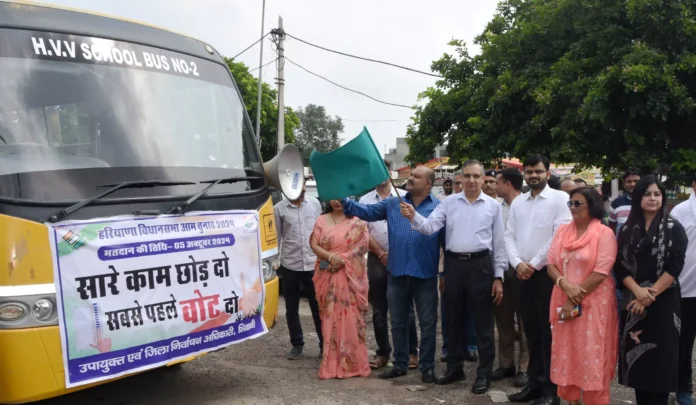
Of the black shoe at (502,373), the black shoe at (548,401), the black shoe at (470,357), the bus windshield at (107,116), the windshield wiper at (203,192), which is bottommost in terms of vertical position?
the black shoe at (470,357)

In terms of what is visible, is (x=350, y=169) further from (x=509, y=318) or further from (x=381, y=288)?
(x=509, y=318)

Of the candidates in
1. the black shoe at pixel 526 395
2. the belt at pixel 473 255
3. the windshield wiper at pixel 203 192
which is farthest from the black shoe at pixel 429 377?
the windshield wiper at pixel 203 192

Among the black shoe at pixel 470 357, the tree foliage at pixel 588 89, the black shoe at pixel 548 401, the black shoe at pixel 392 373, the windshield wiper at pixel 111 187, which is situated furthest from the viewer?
the tree foliage at pixel 588 89

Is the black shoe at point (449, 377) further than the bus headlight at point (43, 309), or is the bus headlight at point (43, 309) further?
the black shoe at point (449, 377)

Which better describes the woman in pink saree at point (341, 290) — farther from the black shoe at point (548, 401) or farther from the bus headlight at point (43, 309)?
the bus headlight at point (43, 309)

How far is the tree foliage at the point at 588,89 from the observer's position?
11203mm

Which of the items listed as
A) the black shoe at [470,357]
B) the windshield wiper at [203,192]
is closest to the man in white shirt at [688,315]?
the black shoe at [470,357]

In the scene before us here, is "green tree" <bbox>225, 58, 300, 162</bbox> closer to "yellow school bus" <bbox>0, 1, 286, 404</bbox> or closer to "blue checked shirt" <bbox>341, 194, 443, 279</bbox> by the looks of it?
"blue checked shirt" <bbox>341, 194, 443, 279</bbox>

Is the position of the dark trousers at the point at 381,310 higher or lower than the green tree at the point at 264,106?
lower

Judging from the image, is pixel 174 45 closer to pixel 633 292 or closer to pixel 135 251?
pixel 135 251

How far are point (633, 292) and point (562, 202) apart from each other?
1050 mm

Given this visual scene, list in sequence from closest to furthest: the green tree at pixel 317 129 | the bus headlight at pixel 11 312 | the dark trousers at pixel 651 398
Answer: the bus headlight at pixel 11 312 → the dark trousers at pixel 651 398 → the green tree at pixel 317 129

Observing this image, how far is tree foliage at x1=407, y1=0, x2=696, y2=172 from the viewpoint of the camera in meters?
11.2

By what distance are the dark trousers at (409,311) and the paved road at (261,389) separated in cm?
22
